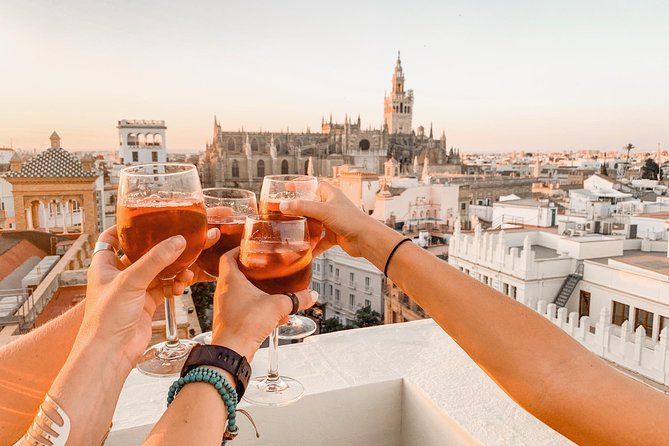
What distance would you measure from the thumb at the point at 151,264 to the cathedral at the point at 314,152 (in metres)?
35.3

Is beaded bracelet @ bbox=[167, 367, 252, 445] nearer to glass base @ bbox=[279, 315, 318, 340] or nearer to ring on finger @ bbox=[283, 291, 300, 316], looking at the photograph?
ring on finger @ bbox=[283, 291, 300, 316]

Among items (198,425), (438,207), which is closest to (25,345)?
(198,425)

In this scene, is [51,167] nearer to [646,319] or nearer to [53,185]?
[53,185]

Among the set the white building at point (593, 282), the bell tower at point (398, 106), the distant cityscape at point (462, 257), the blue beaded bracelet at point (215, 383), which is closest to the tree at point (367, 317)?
the distant cityscape at point (462, 257)

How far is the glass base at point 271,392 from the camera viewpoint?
1.13m

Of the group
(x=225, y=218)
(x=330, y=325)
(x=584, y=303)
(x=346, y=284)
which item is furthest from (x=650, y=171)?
(x=225, y=218)

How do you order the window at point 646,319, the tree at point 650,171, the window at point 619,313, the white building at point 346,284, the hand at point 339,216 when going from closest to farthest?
the hand at point 339,216
the window at point 646,319
the window at point 619,313
the white building at point 346,284
the tree at point 650,171

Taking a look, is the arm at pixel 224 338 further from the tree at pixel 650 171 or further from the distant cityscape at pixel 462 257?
the tree at pixel 650 171

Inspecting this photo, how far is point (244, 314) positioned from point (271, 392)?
0.43m

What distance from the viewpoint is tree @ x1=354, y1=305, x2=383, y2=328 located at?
1512 cm

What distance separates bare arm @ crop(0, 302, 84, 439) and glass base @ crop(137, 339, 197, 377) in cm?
26

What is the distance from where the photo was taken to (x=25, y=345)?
34.8 inches

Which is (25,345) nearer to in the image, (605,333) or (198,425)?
(198,425)

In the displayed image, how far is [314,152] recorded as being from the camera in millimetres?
43906
